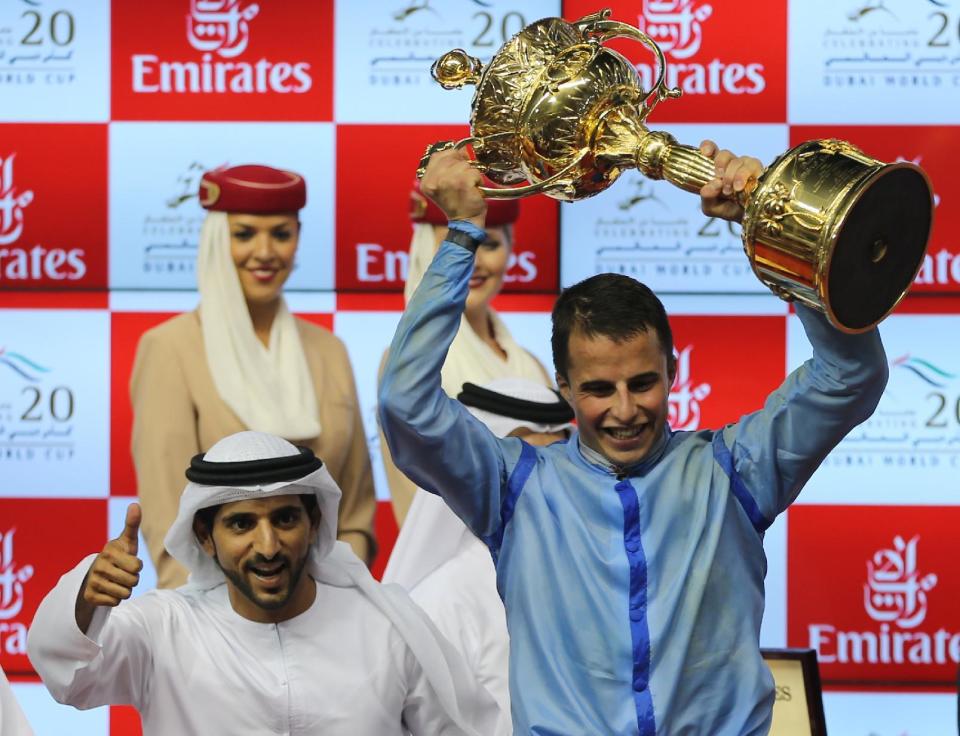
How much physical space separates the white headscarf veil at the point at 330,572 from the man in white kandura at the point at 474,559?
0.95ft

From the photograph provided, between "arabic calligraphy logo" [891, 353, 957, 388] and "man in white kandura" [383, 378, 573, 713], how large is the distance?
55.9 inches

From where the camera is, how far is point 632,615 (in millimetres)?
2438

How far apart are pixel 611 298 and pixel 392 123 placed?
278 centimetres

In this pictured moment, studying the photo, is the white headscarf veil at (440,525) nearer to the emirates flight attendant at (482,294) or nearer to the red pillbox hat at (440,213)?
the emirates flight attendant at (482,294)

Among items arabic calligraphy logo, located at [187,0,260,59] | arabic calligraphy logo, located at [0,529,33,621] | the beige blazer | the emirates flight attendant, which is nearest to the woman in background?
the beige blazer

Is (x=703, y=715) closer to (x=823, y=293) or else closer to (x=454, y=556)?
(x=823, y=293)

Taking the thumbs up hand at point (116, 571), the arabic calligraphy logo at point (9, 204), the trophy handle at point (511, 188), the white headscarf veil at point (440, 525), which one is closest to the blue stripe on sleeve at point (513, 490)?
the trophy handle at point (511, 188)

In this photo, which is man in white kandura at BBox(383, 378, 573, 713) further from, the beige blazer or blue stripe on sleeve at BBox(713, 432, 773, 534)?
blue stripe on sleeve at BBox(713, 432, 773, 534)

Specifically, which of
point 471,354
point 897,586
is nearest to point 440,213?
point 471,354

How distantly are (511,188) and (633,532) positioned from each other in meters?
0.53

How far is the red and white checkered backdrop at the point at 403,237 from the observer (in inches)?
202

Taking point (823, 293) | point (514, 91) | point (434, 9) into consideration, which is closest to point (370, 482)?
point (434, 9)

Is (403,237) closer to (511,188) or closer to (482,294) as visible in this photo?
(482,294)

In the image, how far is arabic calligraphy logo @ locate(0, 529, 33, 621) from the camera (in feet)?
16.9
